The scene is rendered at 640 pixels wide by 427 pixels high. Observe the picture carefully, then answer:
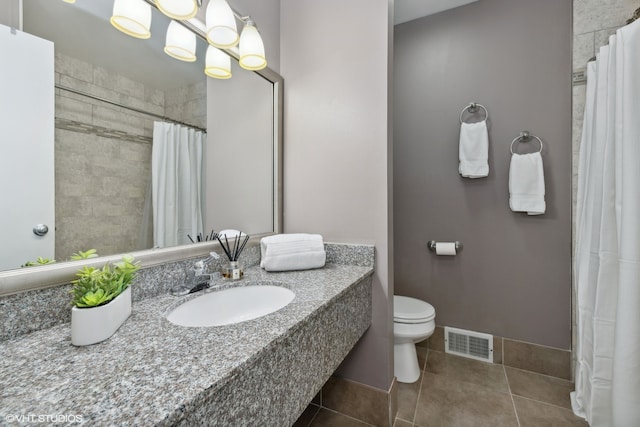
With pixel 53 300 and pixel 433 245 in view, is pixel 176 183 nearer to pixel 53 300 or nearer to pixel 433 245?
pixel 53 300

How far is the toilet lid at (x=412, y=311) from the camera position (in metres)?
1.63

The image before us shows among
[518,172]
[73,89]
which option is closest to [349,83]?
[73,89]

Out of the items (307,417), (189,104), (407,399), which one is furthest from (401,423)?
(189,104)

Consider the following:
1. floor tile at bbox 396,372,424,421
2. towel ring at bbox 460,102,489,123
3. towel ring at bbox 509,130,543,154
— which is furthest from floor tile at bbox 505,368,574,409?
towel ring at bbox 460,102,489,123

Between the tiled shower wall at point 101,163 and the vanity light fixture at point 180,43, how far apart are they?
194mm

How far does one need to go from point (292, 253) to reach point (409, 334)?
36.3 inches

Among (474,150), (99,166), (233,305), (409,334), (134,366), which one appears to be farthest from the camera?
(474,150)

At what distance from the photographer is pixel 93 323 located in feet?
2.00

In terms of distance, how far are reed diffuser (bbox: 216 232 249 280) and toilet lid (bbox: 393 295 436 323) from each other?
1.01m

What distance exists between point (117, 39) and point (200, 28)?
35cm

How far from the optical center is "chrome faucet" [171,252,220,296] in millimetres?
966

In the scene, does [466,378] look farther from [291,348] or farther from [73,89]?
[73,89]

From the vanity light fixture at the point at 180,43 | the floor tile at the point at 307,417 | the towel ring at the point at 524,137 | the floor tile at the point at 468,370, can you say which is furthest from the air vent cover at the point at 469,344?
the vanity light fixture at the point at 180,43

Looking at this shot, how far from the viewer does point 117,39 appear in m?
0.91
